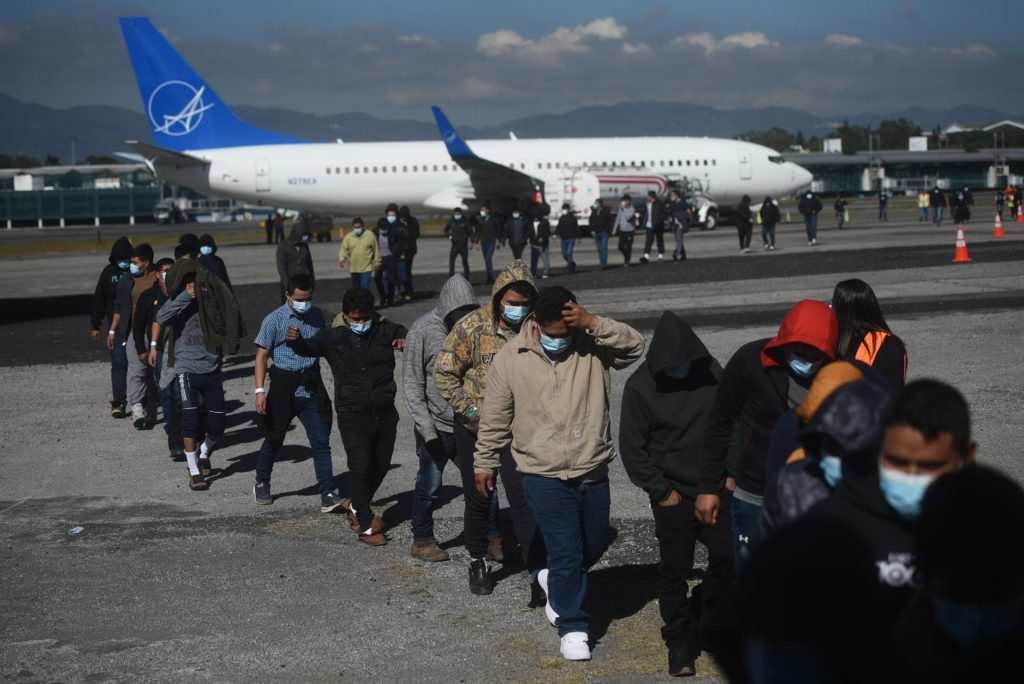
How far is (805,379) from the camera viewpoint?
200 inches

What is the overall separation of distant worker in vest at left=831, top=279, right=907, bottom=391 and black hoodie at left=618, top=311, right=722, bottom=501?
872 millimetres

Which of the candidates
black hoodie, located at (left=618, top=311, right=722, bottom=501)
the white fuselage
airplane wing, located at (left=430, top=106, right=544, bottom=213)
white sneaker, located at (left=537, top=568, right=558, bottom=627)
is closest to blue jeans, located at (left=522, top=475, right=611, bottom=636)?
white sneaker, located at (left=537, top=568, right=558, bottom=627)

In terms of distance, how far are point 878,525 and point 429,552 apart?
5.04m

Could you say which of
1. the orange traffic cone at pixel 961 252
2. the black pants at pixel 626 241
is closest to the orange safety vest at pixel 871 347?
the orange traffic cone at pixel 961 252

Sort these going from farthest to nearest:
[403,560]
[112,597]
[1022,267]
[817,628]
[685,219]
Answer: [685,219] < [1022,267] < [403,560] < [112,597] < [817,628]

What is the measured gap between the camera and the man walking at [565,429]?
5.86 meters

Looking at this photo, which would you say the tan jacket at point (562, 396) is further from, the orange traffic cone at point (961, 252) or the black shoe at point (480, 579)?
the orange traffic cone at point (961, 252)

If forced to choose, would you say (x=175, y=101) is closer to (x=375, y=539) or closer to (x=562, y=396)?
(x=375, y=539)

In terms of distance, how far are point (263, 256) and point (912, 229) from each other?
22.3 meters

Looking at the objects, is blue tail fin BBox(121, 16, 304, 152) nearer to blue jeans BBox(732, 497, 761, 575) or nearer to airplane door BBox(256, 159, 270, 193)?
airplane door BBox(256, 159, 270, 193)

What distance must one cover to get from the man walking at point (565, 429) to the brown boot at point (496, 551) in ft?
5.00

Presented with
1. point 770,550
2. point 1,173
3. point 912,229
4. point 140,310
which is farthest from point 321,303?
point 1,173

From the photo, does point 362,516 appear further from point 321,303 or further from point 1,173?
point 1,173

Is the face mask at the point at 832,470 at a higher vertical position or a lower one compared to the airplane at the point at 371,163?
lower
